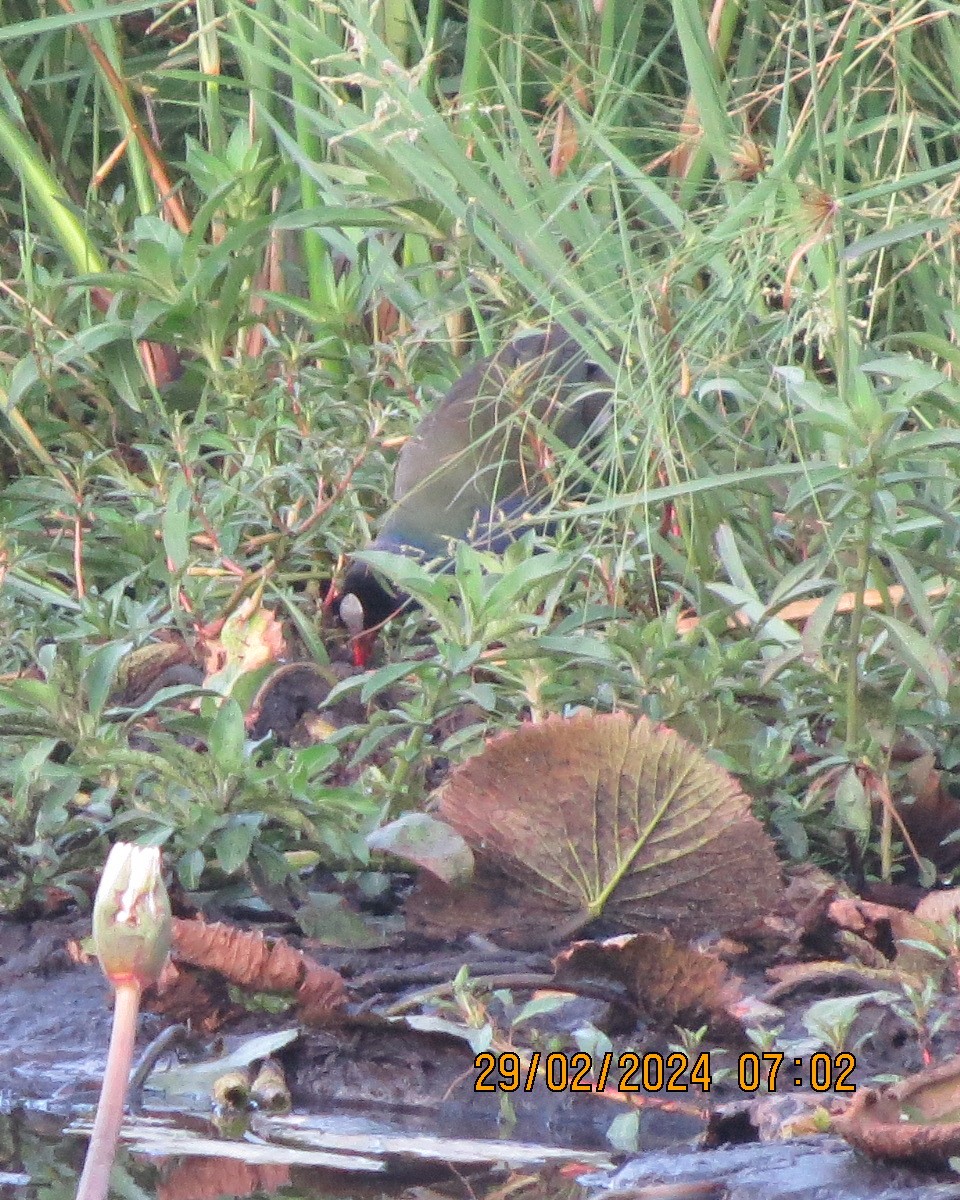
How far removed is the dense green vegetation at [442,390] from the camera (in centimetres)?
176

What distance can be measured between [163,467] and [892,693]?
0.97 meters

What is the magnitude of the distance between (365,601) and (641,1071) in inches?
A: 38.0

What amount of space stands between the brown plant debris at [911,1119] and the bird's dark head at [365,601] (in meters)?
1.13

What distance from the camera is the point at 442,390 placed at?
8.71 feet

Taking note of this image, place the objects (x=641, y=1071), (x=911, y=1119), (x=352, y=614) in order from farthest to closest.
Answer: (x=352, y=614) → (x=641, y=1071) → (x=911, y=1119)

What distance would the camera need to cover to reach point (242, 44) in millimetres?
2486

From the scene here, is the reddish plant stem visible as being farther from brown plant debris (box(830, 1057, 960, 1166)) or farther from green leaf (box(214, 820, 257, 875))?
green leaf (box(214, 820, 257, 875))

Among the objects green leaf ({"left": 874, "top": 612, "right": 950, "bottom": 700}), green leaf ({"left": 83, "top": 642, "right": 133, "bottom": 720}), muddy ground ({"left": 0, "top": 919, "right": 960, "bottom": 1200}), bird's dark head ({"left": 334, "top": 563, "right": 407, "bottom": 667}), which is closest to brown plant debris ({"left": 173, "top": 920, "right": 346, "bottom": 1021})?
muddy ground ({"left": 0, "top": 919, "right": 960, "bottom": 1200})

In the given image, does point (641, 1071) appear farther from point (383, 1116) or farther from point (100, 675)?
point (100, 675)

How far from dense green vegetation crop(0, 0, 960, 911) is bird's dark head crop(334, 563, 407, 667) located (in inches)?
1.3

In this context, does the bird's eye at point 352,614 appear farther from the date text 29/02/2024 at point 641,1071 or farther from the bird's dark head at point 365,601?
the date text 29/02/2024 at point 641,1071

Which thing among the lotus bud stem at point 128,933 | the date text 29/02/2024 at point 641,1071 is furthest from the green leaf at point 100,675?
the lotus bud stem at point 128,933

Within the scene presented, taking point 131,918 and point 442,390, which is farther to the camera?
→ point 442,390

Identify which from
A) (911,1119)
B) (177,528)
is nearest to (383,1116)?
(911,1119)
